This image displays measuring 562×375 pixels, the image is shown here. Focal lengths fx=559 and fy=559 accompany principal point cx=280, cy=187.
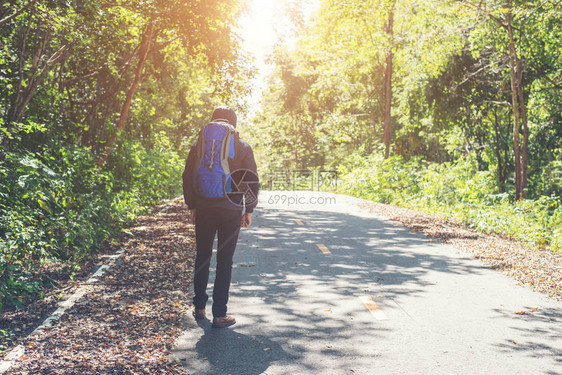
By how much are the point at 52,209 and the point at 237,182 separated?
4.59m

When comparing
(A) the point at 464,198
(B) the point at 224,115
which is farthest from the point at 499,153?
(B) the point at 224,115

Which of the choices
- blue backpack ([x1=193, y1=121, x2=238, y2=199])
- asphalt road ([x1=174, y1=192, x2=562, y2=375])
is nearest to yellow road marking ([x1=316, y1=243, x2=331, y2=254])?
asphalt road ([x1=174, y1=192, x2=562, y2=375])

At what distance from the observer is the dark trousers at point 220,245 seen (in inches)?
229

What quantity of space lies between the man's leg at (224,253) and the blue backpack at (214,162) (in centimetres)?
26

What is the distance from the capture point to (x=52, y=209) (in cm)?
905

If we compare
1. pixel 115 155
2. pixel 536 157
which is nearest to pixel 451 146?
pixel 536 157

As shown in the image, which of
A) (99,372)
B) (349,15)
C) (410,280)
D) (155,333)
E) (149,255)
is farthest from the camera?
(349,15)

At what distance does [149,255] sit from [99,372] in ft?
17.6

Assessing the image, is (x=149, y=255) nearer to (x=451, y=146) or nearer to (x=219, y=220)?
(x=219, y=220)

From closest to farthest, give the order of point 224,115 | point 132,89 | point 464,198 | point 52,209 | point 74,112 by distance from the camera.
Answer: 1. point 224,115
2. point 52,209
3. point 74,112
4. point 132,89
5. point 464,198

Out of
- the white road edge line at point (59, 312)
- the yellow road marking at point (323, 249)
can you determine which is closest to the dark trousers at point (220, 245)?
the white road edge line at point (59, 312)

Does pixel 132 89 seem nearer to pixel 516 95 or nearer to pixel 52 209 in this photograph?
pixel 52 209

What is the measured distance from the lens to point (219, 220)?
581 centimetres

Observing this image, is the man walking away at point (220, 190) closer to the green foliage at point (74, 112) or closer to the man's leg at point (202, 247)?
the man's leg at point (202, 247)
